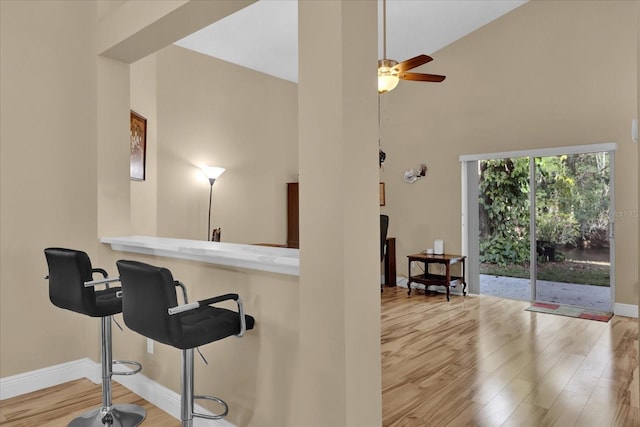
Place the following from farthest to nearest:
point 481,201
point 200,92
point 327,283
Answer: point 481,201, point 200,92, point 327,283

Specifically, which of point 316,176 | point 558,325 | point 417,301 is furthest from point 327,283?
point 417,301

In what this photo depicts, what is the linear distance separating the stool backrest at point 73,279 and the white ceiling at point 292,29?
3.36 m

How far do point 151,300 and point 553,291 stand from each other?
5170mm

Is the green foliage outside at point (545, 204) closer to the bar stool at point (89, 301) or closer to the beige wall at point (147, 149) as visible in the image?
the beige wall at point (147, 149)

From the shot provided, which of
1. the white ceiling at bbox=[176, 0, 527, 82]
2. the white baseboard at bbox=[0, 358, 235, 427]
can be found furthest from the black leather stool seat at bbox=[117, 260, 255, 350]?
the white ceiling at bbox=[176, 0, 527, 82]

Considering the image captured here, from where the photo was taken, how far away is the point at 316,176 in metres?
1.62

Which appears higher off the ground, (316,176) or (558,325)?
(316,176)

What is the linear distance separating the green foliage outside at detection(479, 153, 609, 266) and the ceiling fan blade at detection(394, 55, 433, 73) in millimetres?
2711

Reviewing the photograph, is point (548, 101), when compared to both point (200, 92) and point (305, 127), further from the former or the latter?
point (305, 127)

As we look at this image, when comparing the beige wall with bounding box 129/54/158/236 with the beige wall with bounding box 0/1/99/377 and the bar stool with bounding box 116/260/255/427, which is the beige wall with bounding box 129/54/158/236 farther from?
the bar stool with bounding box 116/260/255/427

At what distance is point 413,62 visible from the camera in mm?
3504

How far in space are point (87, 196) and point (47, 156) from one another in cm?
35

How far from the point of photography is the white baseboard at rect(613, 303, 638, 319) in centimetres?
473

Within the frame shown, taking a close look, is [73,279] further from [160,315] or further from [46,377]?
[46,377]
